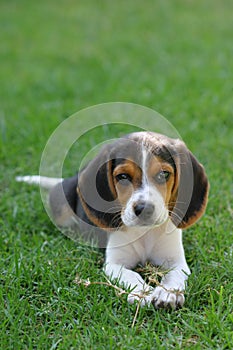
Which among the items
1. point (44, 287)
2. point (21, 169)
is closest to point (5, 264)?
point (44, 287)

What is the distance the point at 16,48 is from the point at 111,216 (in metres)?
8.66

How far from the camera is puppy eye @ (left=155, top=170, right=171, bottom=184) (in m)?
4.71

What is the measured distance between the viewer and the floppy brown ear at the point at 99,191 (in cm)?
500

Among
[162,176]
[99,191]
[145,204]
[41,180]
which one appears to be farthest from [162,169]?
[41,180]

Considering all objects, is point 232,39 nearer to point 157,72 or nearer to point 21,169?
point 157,72

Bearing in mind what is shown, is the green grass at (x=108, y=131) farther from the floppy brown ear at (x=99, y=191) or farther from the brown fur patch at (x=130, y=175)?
the brown fur patch at (x=130, y=175)

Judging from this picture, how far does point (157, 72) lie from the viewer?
35.7 ft

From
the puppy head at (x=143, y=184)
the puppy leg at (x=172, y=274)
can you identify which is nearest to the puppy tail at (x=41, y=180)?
the puppy head at (x=143, y=184)

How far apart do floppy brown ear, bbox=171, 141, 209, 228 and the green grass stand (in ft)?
1.42

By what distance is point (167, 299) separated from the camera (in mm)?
4496

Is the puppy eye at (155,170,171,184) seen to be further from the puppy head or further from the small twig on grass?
the small twig on grass

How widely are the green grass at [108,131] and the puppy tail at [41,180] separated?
0.09 metres

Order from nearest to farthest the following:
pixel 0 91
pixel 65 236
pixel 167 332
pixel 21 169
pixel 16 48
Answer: pixel 167 332 < pixel 65 236 < pixel 21 169 < pixel 0 91 < pixel 16 48

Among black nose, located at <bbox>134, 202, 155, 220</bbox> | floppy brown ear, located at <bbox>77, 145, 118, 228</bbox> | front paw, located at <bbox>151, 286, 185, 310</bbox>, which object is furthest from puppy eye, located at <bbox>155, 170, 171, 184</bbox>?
front paw, located at <bbox>151, 286, 185, 310</bbox>
